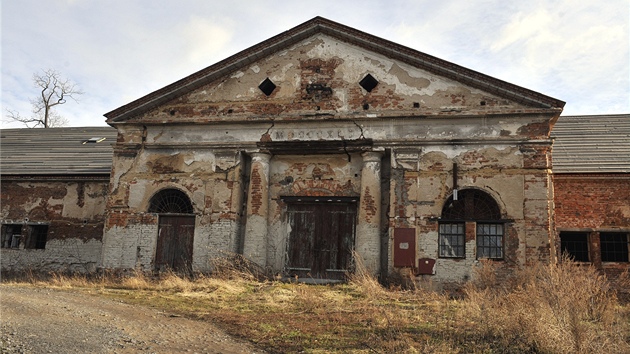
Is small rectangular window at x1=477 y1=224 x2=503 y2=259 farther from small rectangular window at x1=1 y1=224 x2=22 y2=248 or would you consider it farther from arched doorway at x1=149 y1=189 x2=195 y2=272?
small rectangular window at x1=1 y1=224 x2=22 y2=248

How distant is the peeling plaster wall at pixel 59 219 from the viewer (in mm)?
16984

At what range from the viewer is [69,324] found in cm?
752

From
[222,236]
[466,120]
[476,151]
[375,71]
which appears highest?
[375,71]

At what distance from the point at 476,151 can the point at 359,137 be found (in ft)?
10.2

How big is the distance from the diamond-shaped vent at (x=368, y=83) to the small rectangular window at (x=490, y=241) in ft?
15.6

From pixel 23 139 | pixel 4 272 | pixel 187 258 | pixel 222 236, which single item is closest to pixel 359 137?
pixel 222 236

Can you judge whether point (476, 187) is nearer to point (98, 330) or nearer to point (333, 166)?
point (333, 166)

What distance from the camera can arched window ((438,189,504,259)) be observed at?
13.0 metres

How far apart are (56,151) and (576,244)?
732 inches

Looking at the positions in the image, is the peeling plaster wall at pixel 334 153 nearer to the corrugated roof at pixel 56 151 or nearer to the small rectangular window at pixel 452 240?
the small rectangular window at pixel 452 240

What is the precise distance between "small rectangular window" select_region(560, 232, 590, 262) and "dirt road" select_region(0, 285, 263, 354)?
11186 mm

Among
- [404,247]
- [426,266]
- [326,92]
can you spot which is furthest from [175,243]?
[426,266]

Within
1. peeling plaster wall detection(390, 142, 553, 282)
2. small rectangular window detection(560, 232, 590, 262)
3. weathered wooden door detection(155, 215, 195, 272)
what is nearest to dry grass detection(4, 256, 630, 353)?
peeling plaster wall detection(390, 142, 553, 282)

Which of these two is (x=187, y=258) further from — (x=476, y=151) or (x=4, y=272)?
(x=476, y=151)
